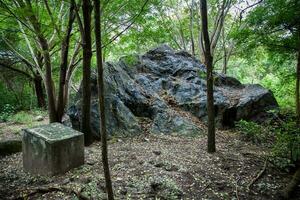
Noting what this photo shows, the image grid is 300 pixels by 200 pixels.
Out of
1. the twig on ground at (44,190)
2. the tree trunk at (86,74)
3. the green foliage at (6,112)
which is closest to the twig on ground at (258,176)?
the twig on ground at (44,190)

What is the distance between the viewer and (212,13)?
12.0 m

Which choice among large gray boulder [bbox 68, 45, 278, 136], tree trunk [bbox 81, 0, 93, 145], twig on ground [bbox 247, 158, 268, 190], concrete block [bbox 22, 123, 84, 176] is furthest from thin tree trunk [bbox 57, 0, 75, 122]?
twig on ground [bbox 247, 158, 268, 190]

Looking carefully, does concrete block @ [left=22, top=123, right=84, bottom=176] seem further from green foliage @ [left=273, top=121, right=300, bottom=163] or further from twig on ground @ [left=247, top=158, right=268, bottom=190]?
green foliage @ [left=273, top=121, right=300, bottom=163]

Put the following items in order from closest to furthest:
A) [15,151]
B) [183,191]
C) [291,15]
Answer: [183,191]
[291,15]
[15,151]

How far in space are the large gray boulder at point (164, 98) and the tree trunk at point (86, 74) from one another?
42cm

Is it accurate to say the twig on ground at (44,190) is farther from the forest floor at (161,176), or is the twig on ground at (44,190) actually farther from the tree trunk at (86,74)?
the tree trunk at (86,74)

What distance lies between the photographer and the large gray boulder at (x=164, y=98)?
6.44m

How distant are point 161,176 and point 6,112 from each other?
8835 mm

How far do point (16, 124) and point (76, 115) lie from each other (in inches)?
151

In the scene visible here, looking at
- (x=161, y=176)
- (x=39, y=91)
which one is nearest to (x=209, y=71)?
(x=161, y=176)

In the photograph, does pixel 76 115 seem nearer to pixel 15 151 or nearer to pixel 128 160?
pixel 15 151

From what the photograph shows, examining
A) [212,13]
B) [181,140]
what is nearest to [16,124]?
[181,140]

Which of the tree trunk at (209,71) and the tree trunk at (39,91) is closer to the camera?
the tree trunk at (209,71)

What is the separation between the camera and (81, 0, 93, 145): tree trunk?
4828 millimetres
